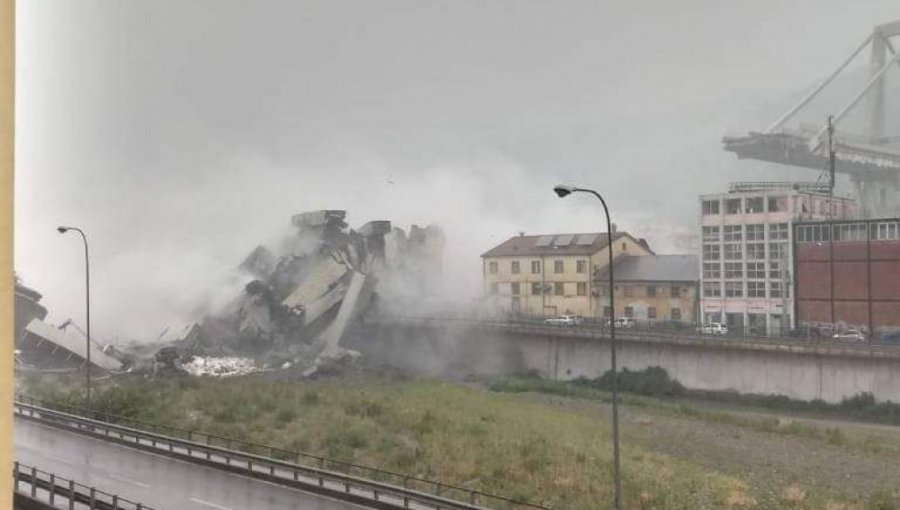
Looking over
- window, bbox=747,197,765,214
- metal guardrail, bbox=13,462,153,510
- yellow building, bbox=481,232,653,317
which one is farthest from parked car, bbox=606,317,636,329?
metal guardrail, bbox=13,462,153,510

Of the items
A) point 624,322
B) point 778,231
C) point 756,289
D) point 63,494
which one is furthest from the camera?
point 624,322

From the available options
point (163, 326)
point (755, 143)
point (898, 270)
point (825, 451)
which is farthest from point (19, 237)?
point (755, 143)

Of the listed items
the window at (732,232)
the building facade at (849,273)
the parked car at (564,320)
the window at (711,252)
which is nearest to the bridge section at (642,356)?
the parked car at (564,320)

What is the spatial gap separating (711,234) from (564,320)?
10.7 metres

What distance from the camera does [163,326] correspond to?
5341 centimetres

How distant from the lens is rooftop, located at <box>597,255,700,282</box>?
48.1 m

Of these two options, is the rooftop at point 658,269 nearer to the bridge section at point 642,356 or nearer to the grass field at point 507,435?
the bridge section at point 642,356

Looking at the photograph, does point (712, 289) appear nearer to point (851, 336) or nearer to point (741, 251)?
point (741, 251)

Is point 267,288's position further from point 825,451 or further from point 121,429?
point 825,451

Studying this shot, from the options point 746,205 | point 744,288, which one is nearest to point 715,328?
point 744,288

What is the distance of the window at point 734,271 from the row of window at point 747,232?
155 centimetres

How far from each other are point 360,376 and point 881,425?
2751 cm

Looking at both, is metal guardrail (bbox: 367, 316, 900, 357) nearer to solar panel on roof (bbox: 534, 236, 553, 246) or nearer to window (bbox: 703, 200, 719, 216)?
solar panel on roof (bbox: 534, 236, 553, 246)

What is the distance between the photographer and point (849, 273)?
40375 mm
